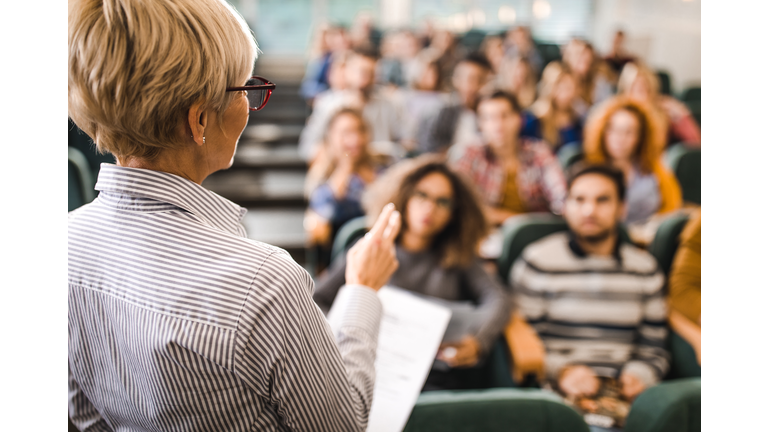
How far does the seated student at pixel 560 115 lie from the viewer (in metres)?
3.45

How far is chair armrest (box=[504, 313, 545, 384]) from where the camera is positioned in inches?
55.3

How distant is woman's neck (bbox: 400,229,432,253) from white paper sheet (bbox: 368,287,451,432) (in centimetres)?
47

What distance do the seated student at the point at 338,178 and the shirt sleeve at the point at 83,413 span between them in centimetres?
139

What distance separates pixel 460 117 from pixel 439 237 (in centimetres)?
185

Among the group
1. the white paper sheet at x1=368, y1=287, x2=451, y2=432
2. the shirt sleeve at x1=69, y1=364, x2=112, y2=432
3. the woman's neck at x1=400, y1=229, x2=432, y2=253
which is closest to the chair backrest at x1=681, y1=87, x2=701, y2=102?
the woman's neck at x1=400, y1=229, x2=432, y2=253

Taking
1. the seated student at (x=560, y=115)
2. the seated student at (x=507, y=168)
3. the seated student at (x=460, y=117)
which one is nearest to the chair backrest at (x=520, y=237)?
the seated student at (x=507, y=168)

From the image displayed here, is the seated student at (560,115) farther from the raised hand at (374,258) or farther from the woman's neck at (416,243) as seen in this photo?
the raised hand at (374,258)

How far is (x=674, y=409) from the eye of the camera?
3.13 feet

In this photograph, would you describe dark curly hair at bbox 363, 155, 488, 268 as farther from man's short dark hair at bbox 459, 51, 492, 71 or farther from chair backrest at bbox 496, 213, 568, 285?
man's short dark hair at bbox 459, 51, 492, 71

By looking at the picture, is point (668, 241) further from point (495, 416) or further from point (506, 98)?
point (495, 416)

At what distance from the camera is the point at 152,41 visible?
466 mm
